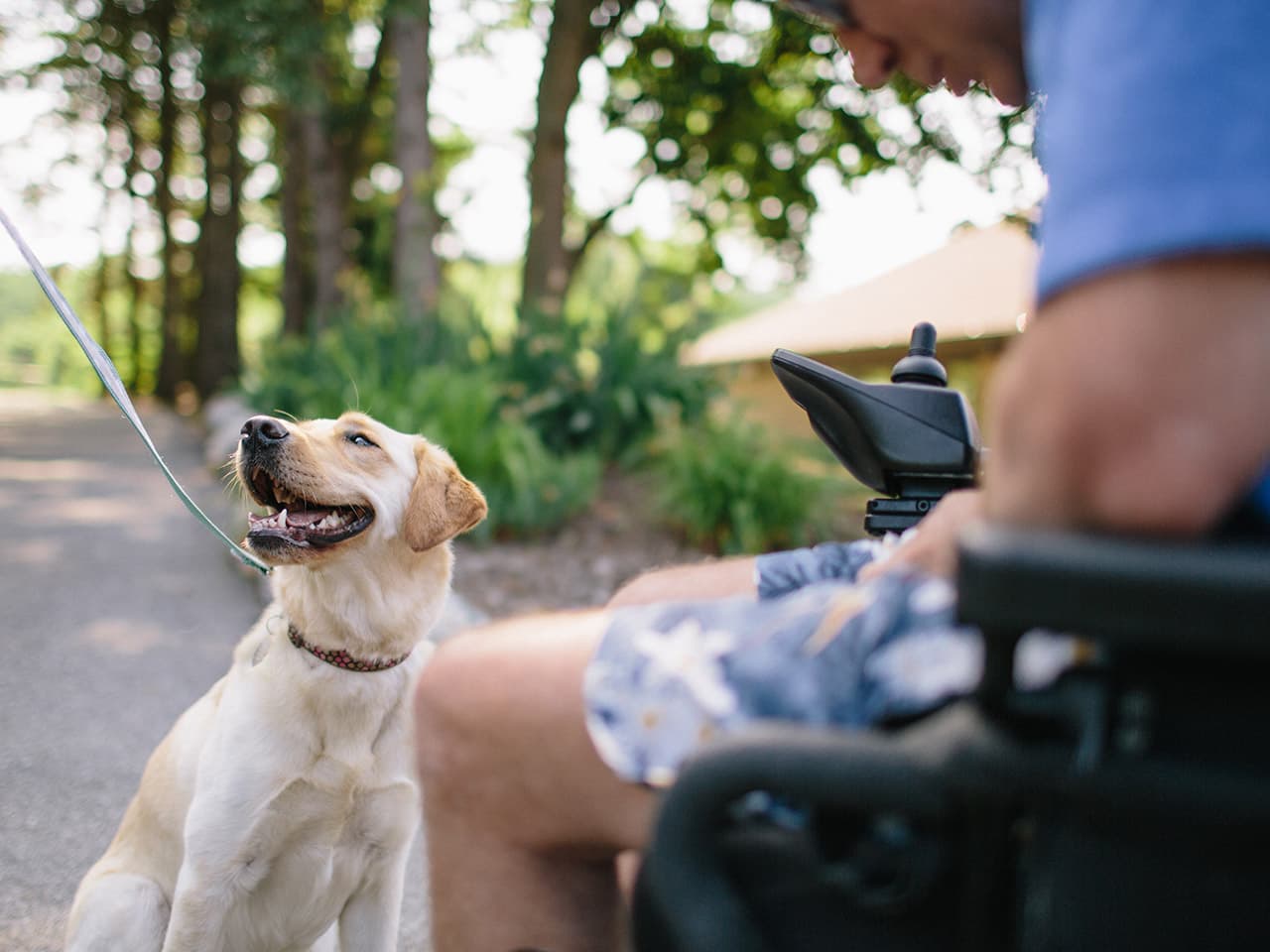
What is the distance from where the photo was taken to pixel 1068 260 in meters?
0.82

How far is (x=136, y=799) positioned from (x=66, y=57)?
69.1 ft

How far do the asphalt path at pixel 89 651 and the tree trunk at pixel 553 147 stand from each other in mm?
3913

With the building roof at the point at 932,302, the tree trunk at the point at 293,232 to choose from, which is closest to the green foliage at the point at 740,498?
the building roof at the point at 932,302

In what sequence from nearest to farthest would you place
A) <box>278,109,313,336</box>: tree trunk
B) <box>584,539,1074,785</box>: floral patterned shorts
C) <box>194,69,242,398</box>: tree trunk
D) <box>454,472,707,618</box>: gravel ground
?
<box>584,539,1074,785</box>: floral patterned shorts < <box>454,472,707,618</box>: gravel ground < <box>278,109,313,336</box>: tree trunk < <box>194,69,242,398</box>: tree trunk

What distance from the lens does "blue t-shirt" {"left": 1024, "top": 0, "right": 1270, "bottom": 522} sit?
30.0 inches

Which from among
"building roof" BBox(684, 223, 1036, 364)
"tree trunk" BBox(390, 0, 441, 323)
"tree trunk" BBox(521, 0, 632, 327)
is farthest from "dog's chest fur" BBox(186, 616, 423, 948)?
"building roof" BBox(684, 223, 1036, 364)

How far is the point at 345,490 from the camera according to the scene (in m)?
2.54

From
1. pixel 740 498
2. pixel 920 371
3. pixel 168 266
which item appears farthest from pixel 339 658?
pixel 168 266

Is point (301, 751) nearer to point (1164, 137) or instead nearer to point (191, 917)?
point (191, 917)

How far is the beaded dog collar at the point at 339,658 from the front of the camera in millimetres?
2264

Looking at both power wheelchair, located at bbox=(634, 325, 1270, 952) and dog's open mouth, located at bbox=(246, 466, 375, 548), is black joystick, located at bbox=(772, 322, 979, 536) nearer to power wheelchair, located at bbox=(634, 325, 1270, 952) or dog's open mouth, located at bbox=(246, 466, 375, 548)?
power wheelchair, located at bbox=(634, 325, 1270, 952)

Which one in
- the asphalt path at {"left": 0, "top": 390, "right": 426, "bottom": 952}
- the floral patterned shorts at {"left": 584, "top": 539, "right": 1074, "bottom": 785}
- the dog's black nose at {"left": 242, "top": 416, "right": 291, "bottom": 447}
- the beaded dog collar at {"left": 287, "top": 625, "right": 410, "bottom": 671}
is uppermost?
the dog's black nose at {"left": 242, "top": 416, "right": 291, "bottom": 447}

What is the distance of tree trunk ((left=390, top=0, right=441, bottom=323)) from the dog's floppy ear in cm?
725

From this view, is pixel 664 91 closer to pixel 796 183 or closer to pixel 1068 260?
A: pixel 796 183
